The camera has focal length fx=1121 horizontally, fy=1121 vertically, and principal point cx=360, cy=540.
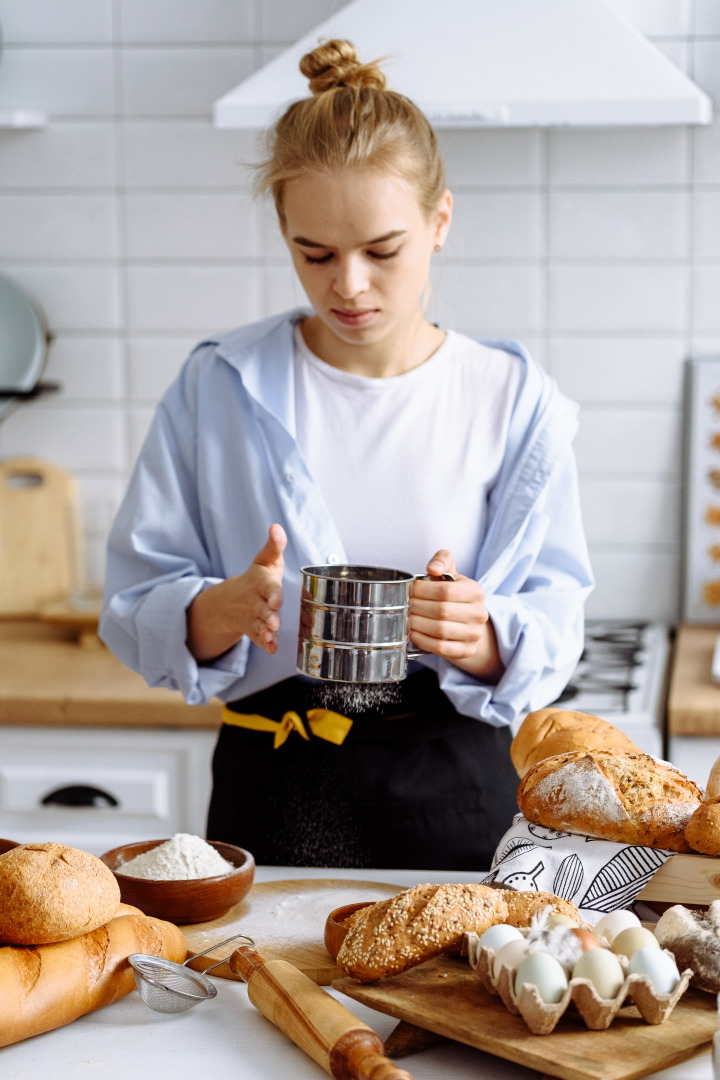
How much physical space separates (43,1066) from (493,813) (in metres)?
0.68

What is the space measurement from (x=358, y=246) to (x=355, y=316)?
7 centimetres

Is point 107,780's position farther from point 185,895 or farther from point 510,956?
point 510,956

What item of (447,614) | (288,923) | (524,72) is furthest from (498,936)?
(524,72)

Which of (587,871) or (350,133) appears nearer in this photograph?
(587,871)

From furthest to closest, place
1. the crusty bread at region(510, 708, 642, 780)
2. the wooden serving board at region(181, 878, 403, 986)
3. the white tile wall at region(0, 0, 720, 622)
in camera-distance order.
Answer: the white tile wall at region(0, 0, 720, 622) → the crusty bread at region(510, 708, 642, 780) → the wooden serving board at region(181, 878, 403, 986)

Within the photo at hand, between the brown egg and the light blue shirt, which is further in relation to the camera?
the light blue shirt

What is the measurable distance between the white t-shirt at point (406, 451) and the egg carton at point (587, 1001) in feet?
2.09

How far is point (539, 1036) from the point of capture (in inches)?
25.6

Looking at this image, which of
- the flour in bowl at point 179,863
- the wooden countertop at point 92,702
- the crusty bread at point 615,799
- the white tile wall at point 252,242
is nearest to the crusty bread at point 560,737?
the crusty bread at point 615,799

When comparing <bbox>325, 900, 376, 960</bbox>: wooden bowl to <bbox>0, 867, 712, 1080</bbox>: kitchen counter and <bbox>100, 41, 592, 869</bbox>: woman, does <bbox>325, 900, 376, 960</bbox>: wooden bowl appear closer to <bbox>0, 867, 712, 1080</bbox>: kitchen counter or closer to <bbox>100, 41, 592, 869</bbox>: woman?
<bbox>0, 867, 712, 1080</bbox>: kitchen counter

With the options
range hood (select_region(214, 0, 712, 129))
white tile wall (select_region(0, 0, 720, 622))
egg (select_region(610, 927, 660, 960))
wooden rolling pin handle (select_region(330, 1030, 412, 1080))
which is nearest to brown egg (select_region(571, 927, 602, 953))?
egg (select_region(610, 927, 660, 960))

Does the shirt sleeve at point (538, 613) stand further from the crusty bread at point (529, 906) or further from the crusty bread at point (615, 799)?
the crusty bread at point (529, 906)

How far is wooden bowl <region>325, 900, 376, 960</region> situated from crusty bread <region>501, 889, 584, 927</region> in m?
0.13

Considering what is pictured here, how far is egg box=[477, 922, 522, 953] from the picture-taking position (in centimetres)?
69
